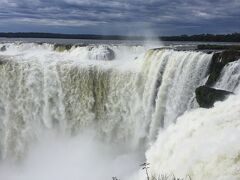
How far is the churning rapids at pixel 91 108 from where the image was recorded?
21109mm

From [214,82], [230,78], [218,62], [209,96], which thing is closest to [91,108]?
[218,62]

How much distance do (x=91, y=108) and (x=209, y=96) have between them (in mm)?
9727

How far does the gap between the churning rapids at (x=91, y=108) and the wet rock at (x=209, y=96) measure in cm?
83

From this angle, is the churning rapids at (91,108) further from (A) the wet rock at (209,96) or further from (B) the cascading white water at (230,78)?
(A) the wet rock at (209,96)

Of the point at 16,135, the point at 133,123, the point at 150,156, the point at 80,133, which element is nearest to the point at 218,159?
the point at 150,156

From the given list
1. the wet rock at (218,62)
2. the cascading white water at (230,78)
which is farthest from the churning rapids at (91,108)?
the wet rock at (218,62)

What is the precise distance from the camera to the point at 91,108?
2533 cm

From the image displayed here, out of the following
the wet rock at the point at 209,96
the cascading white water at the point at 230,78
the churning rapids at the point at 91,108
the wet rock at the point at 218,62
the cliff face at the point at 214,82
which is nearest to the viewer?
the wet rock at the point at 209,96

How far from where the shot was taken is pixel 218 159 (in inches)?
498

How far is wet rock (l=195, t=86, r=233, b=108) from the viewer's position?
16.4 metres

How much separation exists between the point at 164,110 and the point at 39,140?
25.4 ft

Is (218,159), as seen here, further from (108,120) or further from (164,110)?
(108,120)

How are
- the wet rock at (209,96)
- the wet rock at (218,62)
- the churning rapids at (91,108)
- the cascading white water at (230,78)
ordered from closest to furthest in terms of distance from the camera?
the wet rock at (209,96) → the cascading white water at (230,78) → the wet rock at (218,62) → the churning rapids at (91,108)

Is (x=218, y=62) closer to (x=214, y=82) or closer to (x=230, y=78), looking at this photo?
(x=214, y=82)
